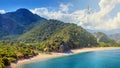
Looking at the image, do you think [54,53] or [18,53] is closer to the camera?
[18,53]

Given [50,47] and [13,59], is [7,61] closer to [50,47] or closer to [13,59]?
[13,59]

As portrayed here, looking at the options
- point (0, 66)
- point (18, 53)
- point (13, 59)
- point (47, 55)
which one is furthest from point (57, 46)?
point (0, 66)

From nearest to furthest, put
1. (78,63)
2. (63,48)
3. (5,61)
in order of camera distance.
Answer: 1. (5,61)
2. (78,63)
3. (63,48)

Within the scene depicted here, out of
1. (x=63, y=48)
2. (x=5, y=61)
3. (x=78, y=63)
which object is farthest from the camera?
(x=63, y=48)

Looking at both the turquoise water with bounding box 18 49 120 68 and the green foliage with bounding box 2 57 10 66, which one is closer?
the green foliage with bounding box 2 57 10 66

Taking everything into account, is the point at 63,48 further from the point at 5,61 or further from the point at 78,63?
the point at 5,61

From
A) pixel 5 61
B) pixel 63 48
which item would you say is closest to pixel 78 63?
pixel 5 61

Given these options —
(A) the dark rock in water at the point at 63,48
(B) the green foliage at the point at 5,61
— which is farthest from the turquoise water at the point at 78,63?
(A) the dark rock in water at the point at 63,48

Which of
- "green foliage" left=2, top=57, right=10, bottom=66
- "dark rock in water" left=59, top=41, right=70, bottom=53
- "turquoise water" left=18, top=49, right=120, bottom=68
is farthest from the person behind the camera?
"dark rock in water" left=59, top=41, right=70, bottom=53

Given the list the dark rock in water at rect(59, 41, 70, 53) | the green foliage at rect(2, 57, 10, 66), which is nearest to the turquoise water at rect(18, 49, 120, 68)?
the green foliage at rect(2, 57, 10, 66)

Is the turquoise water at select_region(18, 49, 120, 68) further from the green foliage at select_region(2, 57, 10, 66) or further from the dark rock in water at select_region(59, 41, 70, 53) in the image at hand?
the dark rock in water at select_region(59, 41, 70, 53)

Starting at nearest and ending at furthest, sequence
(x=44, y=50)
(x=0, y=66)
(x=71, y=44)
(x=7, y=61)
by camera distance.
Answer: (x=0, y=66), (x=7, y=61), (x=44, y=50), (x=71, y=44)
